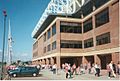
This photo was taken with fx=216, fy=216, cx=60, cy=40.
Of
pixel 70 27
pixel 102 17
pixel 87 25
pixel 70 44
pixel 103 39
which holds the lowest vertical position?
pixel 70 44

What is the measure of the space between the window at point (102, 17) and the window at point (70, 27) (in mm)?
8351

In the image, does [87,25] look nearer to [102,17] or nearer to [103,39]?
[102,17]

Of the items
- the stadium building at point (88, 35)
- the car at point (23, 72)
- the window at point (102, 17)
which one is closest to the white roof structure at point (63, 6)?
the stadium building at point (88, 35)

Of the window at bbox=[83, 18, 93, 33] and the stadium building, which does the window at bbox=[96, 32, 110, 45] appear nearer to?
the stadium building

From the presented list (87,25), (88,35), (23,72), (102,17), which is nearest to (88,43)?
(88,35)

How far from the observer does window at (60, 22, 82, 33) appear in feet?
178

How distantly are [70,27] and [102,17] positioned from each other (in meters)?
11.4

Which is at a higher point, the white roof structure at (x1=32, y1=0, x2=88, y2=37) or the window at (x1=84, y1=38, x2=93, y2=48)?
the white roof structure at (x1=32, y1=0, x2=88, y2=37)

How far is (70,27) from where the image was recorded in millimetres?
55031

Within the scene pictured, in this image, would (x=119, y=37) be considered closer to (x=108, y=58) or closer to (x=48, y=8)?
(x=108, y=58)

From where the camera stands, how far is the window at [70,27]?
5431 cm

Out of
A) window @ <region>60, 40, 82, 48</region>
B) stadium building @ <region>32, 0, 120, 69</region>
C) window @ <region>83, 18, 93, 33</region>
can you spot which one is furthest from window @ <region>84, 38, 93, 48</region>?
window @ <region>83, 18, 93, 33</region>

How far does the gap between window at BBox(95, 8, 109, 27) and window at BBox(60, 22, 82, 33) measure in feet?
27.4

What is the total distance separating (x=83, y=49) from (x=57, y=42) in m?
7.24
